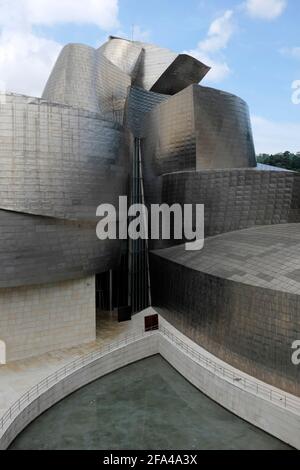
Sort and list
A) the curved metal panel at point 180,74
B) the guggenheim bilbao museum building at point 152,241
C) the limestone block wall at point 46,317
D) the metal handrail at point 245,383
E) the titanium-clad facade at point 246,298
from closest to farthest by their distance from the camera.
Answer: the metal handrail at point 245,383
the titanium-clad facade at point 246,298
the guggenheim bilbao museum building at point 152,241
the limestone block wall at point 46,317
the curved metal panel at point 180,74

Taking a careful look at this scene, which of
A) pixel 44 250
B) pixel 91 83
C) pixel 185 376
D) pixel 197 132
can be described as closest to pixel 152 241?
pixel 197 132

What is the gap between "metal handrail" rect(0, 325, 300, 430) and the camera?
36.8ft

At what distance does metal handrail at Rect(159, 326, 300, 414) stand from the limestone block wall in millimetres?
4643

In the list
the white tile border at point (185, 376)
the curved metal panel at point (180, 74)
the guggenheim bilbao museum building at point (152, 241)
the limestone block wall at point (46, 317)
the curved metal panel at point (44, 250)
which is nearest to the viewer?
the white tile border at point (185, 376)

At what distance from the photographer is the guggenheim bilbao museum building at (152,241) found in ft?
42.9

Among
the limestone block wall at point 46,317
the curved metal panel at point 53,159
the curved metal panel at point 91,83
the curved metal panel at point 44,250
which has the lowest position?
the limestone block wall at point 46,317

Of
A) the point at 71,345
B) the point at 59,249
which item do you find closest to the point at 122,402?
the point at 71,345

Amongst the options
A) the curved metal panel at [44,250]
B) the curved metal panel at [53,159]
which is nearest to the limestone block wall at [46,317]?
the curved metal panel at [44,250]

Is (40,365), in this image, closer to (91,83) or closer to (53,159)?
(53,159)

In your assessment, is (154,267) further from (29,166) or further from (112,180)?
(29,166)

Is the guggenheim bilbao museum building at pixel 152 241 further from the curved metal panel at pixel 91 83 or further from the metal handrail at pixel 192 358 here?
the curved metal panel at pixel 91 83

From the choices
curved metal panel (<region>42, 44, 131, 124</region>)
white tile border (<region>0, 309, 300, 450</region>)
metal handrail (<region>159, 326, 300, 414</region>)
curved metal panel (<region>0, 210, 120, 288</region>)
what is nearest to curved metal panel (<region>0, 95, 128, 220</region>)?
curved metal panel (<region>0, 210, 120, 288</region>)

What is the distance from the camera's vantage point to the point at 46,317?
53.0ft

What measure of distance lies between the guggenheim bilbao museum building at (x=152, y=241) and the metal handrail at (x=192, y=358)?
1.40 ft
